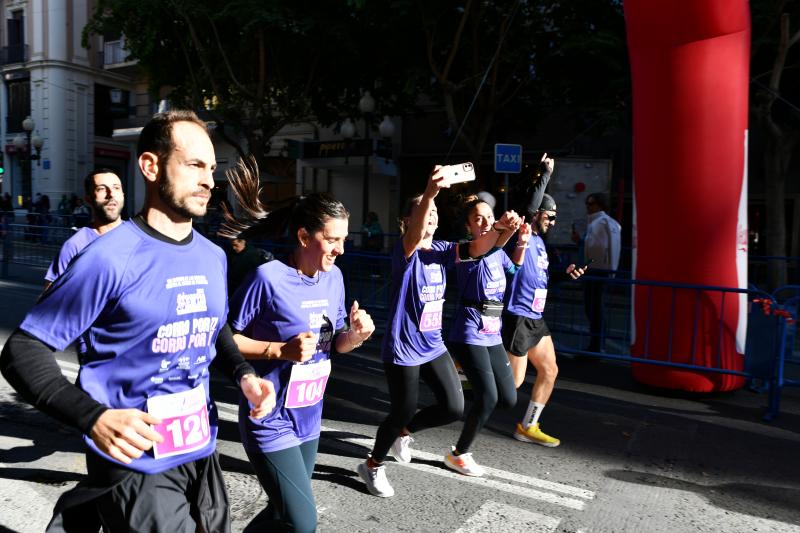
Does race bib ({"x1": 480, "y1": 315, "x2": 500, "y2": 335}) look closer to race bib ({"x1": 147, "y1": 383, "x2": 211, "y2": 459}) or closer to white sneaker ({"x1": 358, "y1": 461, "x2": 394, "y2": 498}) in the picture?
white sneaker ({"x1": 358, "y1": 461, "x2": 394, "y2": 498})

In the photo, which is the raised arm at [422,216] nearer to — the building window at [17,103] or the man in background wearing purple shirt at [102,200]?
the man in background wearing purple shirt at [102,200]

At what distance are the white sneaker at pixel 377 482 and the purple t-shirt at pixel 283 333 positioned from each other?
1209 millimetres

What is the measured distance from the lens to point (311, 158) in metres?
22.5

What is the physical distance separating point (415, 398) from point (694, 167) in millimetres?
3920

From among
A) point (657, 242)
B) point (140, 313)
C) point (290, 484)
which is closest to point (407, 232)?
point (290, 484)

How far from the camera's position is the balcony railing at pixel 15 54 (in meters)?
31.4

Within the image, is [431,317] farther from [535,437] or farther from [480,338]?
[535,437]

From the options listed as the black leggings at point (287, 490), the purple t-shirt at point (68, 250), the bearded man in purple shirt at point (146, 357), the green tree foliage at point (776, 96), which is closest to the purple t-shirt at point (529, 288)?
the black leggings at point (287, 490)

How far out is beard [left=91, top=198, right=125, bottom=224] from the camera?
459 centimetres

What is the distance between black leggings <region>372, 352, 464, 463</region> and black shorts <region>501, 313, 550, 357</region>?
99 centimetres

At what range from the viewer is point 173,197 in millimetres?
2002

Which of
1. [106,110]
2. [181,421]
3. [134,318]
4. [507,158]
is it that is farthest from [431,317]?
[106,110]

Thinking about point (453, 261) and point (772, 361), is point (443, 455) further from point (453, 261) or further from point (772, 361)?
point (772, 361)

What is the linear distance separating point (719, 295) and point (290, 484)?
5032 millimetres
